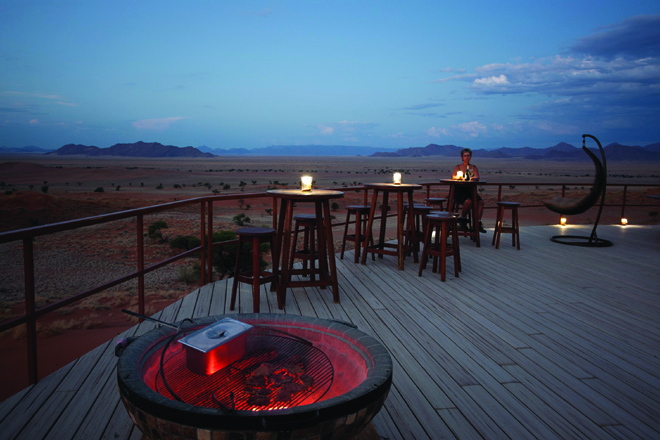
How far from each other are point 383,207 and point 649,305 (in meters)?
2.84

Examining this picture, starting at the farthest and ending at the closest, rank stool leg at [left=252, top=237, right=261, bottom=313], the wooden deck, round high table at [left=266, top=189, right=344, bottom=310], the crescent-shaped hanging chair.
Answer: the crescent-shaped hanging chair
round high table at [left=266, top=189, right=344, bottom=310]
stool leg at [left=252, top=237, right=261, bottom=313]
the wooden deck

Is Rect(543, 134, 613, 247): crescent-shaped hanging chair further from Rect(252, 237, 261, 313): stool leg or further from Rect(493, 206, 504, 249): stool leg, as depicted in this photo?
Rect(252, 237, 261, 313): stool leg

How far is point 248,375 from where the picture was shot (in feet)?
4.42

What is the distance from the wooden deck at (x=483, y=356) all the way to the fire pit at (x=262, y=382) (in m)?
0.47

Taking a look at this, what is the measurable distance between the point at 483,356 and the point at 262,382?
5.54 feet

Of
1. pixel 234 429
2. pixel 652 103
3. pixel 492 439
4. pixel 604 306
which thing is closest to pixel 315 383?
pixel 234 429

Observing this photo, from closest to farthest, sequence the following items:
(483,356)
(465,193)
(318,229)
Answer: (483,356) → (318,229) → (465,193)

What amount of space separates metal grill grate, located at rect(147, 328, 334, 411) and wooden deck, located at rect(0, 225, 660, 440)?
0.50 m

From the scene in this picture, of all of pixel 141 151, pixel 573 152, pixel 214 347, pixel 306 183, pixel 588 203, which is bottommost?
pixel 214 347

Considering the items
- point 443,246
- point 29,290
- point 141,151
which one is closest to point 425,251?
point 443,246

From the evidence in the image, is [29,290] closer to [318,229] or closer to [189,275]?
[318,229]

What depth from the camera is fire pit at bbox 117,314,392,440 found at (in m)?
1.03

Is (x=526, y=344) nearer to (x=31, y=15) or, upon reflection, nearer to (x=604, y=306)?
(x=604, y=306)

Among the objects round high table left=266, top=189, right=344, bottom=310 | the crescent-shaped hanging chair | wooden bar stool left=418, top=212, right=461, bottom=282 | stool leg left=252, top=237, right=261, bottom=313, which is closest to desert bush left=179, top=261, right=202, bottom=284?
round high table left=266, top=189, right=344, bottom=310
